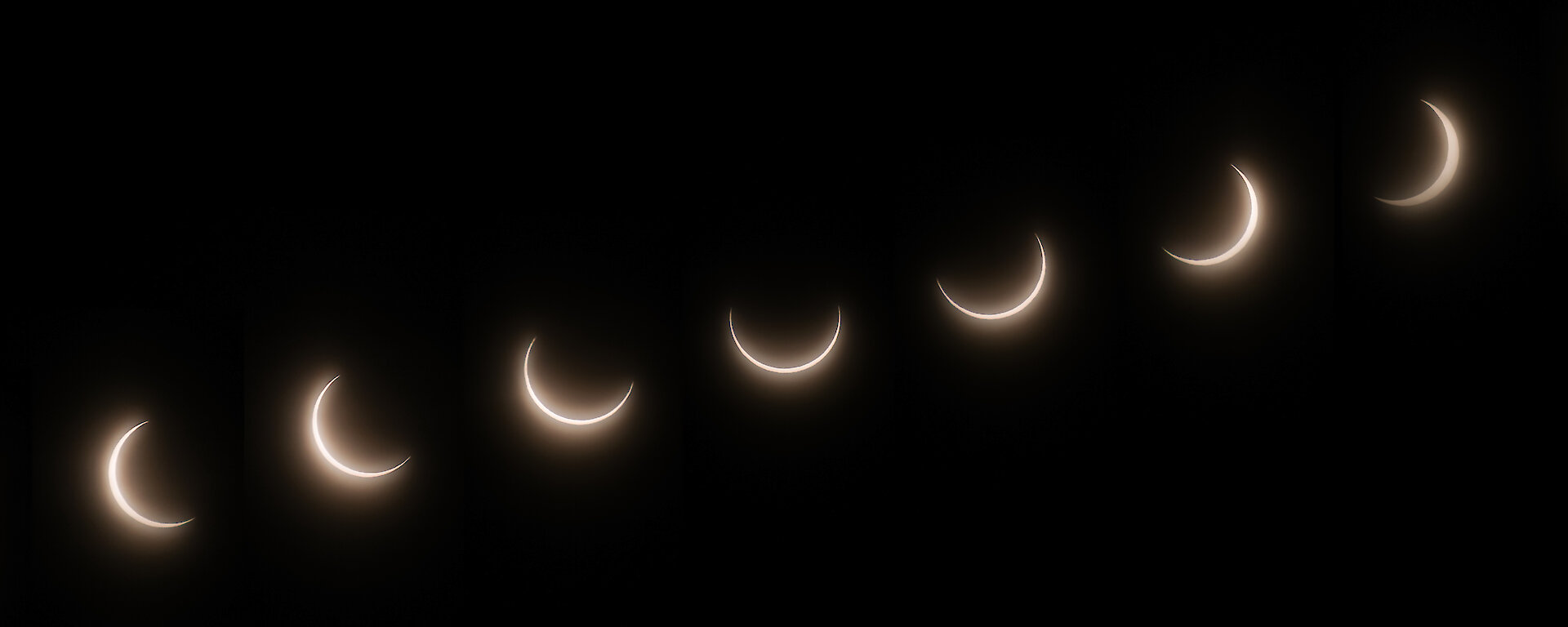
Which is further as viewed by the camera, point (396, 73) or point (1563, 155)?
point (396, 73)

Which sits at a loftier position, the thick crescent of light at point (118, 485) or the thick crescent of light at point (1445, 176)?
the thick crescent of light at point (1445, 176)

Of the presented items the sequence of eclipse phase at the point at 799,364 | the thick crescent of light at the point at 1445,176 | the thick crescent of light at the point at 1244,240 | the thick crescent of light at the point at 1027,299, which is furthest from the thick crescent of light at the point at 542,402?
the thick crescent of light at the point at 1445,176

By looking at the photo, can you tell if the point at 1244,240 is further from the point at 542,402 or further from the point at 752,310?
the point at 542,402

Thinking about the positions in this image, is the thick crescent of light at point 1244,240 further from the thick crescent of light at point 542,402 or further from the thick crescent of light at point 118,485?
the thick crescent of light at point 118,485

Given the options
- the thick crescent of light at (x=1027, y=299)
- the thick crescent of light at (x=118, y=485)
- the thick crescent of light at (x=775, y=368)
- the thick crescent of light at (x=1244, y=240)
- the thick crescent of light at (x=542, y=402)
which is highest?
the thick crescent of light at (x=1244, y=240)

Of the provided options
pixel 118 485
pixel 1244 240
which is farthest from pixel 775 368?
pixel 118 485

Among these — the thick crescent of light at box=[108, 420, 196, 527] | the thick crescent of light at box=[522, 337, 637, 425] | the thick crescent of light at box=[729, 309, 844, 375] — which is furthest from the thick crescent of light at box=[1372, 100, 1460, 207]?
the thick crescent of light at box=[108, 420, 196, 527]

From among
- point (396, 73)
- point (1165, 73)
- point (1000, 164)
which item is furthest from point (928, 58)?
point (396, 73)

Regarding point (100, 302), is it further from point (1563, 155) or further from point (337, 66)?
point (1563, 155)
